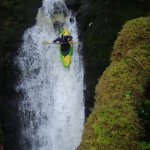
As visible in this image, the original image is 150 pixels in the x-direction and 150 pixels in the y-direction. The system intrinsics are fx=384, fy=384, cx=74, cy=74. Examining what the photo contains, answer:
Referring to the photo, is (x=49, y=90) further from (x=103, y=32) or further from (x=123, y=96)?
(x=123, y=96)

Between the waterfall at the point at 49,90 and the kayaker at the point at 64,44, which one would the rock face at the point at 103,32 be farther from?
the kayaker at the point at 64,44

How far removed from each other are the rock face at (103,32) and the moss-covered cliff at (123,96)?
3342mm

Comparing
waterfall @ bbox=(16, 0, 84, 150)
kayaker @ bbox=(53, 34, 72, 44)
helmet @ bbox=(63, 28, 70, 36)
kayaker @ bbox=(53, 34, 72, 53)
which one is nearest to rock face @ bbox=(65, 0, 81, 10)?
waterfall @ bbox=(16, 0, 84, 150)

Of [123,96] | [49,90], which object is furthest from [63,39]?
[123,96]

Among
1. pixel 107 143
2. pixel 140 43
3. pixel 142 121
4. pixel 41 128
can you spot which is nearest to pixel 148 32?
pixel 140 43

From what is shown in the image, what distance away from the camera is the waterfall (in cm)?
1217

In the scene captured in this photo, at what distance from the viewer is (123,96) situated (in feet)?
22.1

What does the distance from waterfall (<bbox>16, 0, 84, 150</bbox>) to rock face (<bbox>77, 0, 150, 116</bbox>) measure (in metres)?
0.47

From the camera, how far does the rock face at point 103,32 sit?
11867 mm

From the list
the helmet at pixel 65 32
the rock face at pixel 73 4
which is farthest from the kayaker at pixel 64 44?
the rock face at pixel 73 4

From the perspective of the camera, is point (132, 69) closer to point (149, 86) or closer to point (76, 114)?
point (149, 86)

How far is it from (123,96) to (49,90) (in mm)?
6276

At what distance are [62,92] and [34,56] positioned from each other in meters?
1.74

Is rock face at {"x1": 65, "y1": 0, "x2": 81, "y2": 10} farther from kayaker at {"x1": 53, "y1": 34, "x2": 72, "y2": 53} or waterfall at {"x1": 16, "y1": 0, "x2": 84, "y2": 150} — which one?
kayaker at {"x1": 53, "y1": 34, "x2": 72, "y2": 53}
